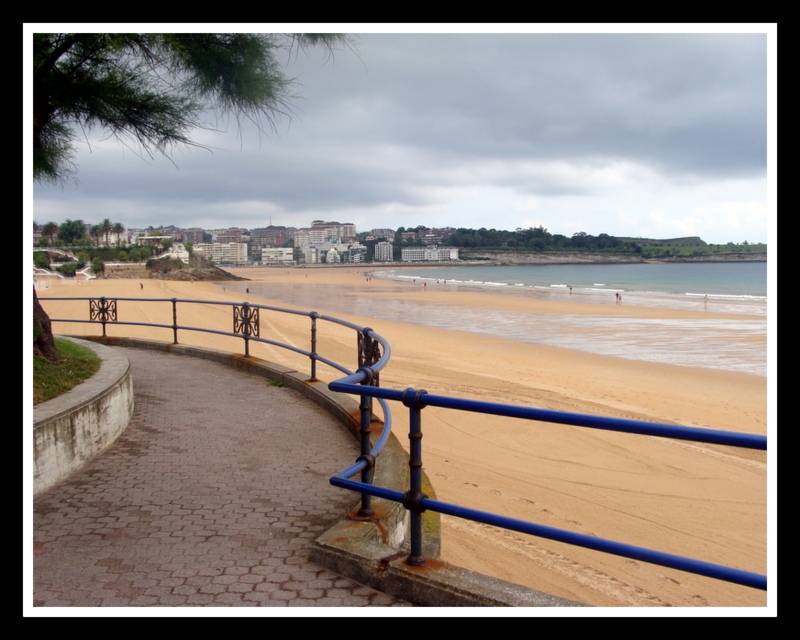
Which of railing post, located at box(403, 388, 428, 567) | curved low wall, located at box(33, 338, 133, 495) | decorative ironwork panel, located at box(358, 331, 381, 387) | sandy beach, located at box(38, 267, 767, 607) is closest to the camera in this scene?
railing post, located at box(403, 388, 428, 567)

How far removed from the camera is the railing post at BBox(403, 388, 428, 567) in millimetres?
2916

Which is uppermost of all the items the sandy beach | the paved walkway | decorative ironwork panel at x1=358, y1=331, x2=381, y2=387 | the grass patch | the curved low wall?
decorative ironwork panel at x1=358, y1=331, x2=381, y2=387

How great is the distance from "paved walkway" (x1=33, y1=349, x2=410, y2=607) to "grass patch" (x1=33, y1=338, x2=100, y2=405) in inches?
24.6

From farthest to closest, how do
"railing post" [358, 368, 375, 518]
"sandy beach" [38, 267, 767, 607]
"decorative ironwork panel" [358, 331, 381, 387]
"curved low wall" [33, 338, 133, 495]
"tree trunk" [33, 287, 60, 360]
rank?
"tree trunk" [33, 287, 60, 360] < "decorative ironwork panel" [358, 331, 381, 387] < "sandy beach" [38, 267, 767, 607] < "curved low wall" [33, 338, 133, 495] < "railing post" [358, 368, 375, 518]

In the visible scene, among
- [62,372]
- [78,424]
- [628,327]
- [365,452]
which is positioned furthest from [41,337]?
[628,327]

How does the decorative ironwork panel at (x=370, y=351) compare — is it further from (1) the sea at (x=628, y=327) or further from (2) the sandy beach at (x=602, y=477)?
(1) the sea at (x=628, y=327)

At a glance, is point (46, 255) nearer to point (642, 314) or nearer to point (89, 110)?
point (642, 314)

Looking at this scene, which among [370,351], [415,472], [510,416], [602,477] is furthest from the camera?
[602,477]

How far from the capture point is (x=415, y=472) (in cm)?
298

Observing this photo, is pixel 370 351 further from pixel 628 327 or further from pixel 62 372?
pixel 628 327

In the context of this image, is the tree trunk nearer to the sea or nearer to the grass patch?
the grass patch

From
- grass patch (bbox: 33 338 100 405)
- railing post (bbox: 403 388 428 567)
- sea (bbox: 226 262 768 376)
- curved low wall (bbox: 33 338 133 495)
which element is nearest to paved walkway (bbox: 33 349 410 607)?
curved low wall (bbox: 33 338 133 495)

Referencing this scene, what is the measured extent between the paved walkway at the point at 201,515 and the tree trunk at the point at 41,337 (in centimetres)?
102

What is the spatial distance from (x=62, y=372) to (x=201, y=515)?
9.00 ft
